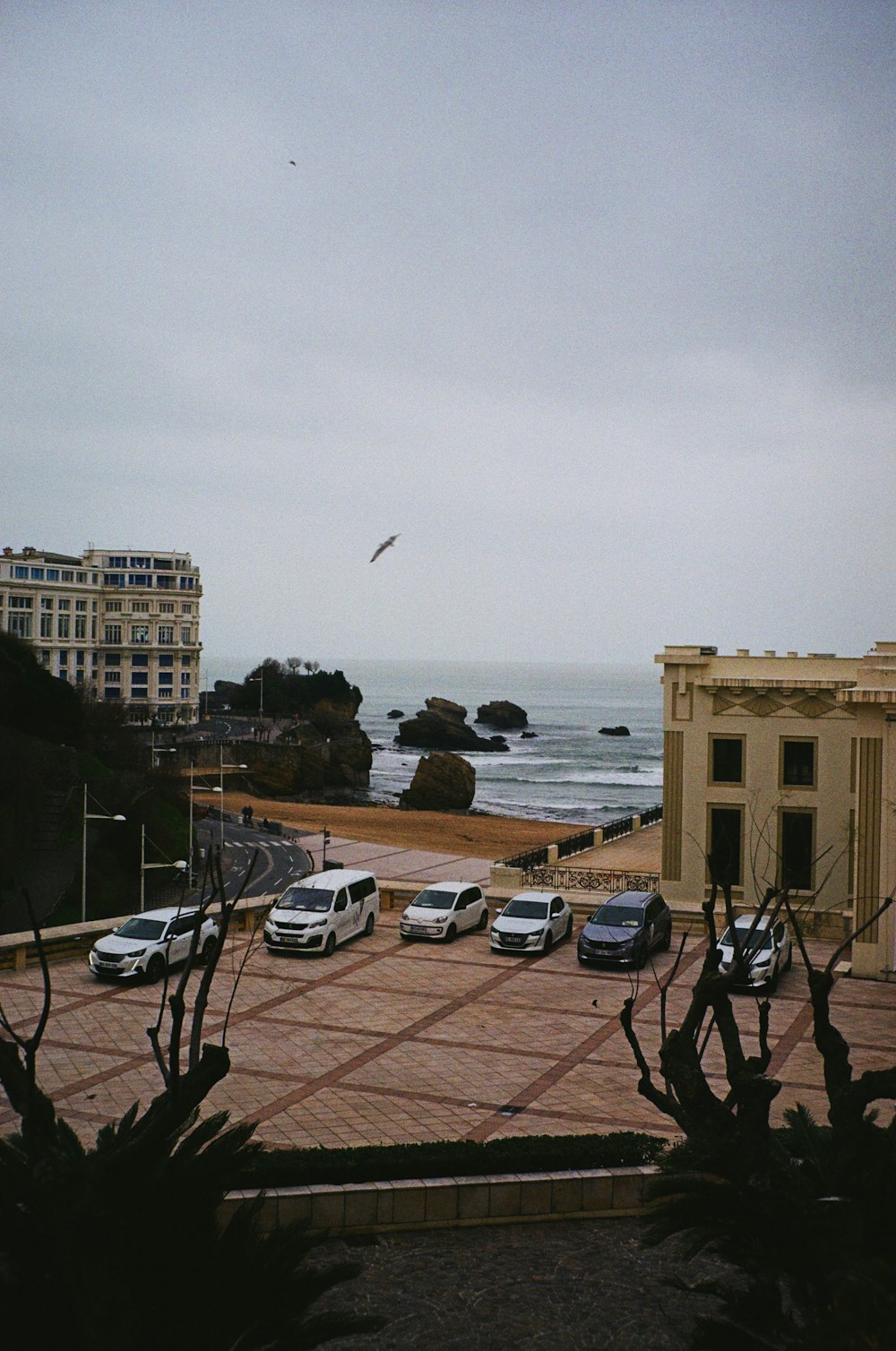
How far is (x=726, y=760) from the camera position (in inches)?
1217

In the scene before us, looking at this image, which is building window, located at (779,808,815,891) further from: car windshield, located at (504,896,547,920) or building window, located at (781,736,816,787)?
car windshield, located at (504,896,547,920)

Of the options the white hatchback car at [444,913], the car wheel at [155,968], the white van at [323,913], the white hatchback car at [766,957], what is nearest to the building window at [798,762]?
the white hatchback car at [766,957]

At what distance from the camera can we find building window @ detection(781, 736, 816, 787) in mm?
30109

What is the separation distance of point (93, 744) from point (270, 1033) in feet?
117

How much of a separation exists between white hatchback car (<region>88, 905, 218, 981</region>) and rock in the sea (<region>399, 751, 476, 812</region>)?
5710cm

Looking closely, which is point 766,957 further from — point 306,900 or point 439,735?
point 439,735

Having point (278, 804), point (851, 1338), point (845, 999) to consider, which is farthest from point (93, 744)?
point (851, 1338)

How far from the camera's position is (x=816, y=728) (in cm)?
3005

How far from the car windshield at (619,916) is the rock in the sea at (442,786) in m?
55.3

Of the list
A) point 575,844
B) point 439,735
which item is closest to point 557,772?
point 439,735

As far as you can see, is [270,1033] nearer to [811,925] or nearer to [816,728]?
[811,925]

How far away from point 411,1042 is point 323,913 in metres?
6.42

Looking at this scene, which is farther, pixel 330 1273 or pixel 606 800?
pixel 606 800

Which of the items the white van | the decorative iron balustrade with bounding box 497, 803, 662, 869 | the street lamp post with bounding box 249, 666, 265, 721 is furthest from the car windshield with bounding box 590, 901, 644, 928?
the street lamp post with bounding box 249, 666, 265, 721
